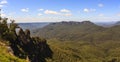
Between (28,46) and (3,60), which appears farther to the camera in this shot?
(28,46)

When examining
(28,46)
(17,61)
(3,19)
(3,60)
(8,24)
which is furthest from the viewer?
(28,46)

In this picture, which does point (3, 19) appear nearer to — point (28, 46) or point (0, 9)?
point (0, 9)

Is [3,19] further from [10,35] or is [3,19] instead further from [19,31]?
[19,31]

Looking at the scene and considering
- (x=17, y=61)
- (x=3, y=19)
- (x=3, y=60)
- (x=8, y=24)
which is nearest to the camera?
(x=3, y=60)

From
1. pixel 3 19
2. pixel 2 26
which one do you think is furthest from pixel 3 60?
pixel 3 19

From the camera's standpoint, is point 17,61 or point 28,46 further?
point 28,46

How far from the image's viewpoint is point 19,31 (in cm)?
19762

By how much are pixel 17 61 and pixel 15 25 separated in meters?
104

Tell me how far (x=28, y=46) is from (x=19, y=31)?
1503cm

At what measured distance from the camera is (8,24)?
453 feet

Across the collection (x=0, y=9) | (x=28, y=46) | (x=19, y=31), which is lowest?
(x=28, y=46)

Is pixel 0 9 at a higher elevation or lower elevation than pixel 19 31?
higher

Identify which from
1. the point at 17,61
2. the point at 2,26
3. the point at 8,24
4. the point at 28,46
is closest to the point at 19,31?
the point at 28,46

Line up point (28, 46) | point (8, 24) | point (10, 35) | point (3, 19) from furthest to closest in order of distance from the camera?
point (28, 46), point (8, 24), point (3, 19), point (10, 35)
